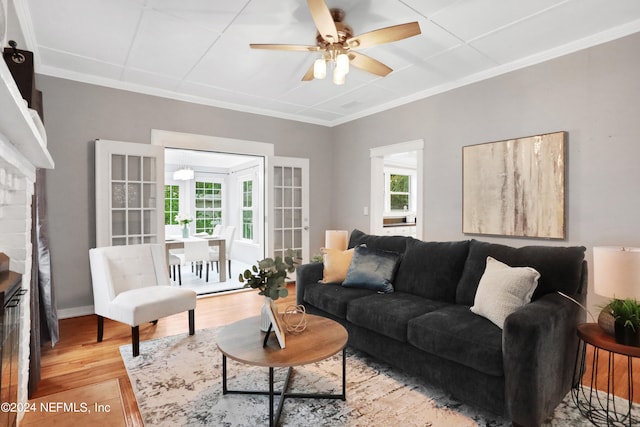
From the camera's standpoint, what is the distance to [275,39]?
3.04 metres

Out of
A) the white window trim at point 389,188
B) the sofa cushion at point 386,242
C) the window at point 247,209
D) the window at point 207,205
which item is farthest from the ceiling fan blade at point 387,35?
the window at point 207,205

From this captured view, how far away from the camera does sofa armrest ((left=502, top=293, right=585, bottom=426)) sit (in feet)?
5.49

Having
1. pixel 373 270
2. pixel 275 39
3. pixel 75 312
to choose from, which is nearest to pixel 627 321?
pixel 373 270

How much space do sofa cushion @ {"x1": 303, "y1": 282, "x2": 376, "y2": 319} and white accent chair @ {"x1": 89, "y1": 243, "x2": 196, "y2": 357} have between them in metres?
1.11

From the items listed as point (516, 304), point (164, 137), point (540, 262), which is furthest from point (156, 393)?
point (164, 137)

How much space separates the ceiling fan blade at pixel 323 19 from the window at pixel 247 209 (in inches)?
231

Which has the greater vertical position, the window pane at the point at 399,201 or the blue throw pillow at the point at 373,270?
the window pane at the point at 399,201

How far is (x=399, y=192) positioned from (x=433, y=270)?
16.5ft

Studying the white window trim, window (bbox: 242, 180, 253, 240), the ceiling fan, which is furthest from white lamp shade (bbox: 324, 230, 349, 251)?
window (bbox: 242, 180, 253, 240)

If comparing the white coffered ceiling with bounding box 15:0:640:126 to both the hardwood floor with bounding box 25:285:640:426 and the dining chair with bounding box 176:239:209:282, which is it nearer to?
the dining chair with bounding box 176:239:209:282

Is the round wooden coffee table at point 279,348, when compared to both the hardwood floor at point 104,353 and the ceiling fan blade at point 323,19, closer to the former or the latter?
the hardwood floor at point 104,353

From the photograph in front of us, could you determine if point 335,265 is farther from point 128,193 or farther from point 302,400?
point 128,193

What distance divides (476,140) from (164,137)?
12.5 ft

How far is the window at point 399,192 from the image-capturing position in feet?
24.7
